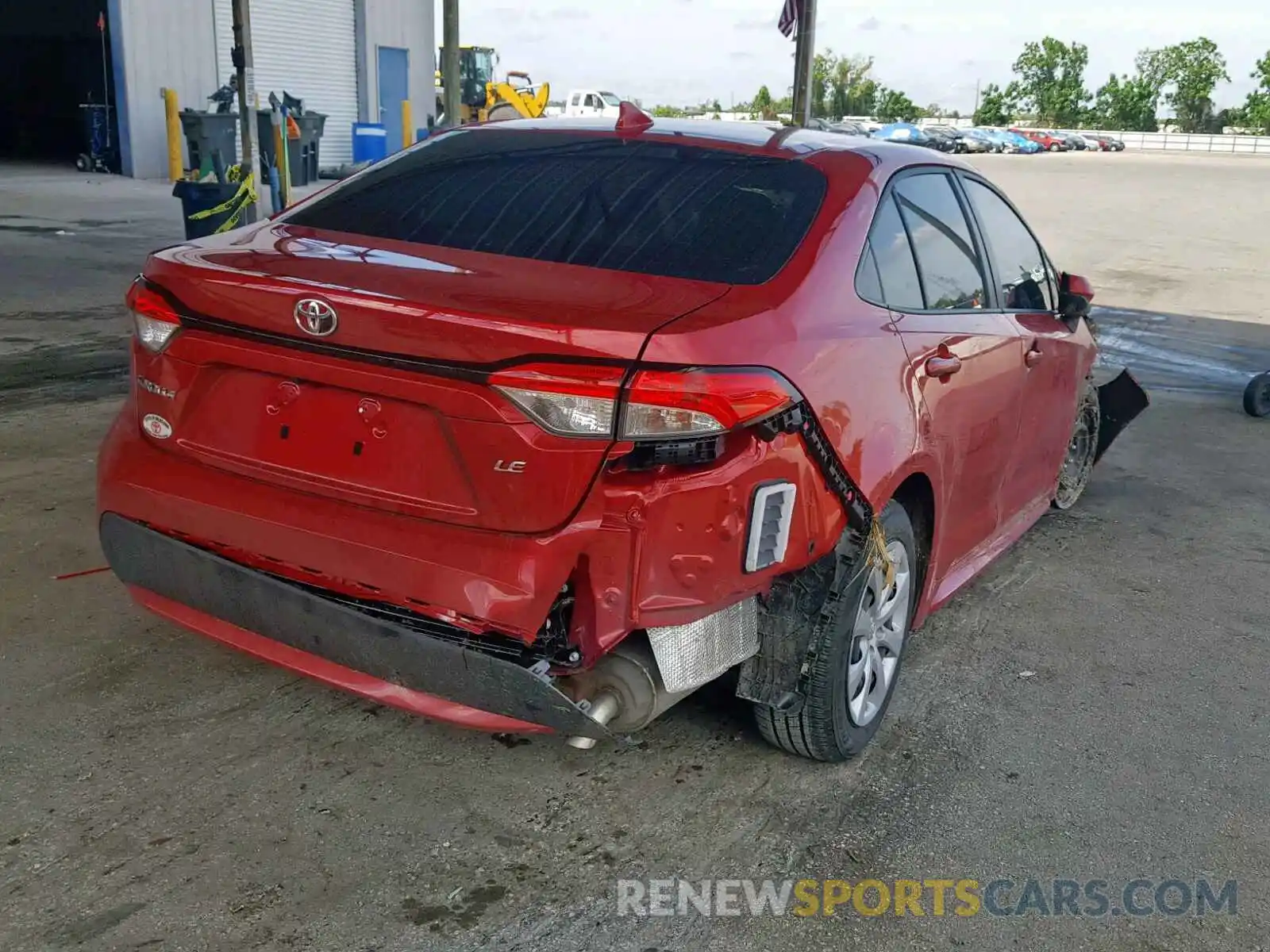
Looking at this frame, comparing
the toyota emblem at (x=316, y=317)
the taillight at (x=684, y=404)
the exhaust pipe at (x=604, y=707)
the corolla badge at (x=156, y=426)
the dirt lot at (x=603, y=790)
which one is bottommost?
Result: the dirt lot at (x=603, y=790)

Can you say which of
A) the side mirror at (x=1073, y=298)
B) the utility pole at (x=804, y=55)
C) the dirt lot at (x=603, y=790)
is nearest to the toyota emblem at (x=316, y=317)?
the dirt lot at (x=603, y=790)

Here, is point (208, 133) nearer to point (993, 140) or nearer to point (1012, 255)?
point (1012, 255)

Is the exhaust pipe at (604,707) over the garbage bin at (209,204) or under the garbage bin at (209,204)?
under

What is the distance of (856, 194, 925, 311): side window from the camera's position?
10.7ft

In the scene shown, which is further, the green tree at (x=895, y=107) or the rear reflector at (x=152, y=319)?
the green tree at (x=895, y=107)

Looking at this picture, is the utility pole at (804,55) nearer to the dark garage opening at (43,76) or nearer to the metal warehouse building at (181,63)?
the metal warehouse building at (181,63)

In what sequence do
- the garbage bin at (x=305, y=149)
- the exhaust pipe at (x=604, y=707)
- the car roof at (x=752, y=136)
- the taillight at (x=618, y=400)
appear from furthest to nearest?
the garbage bin at (x=305, y=149) → the car roof at (x=752, y=136) → the exhaust pipe at (x=604, y=707) → the taillight at (x=618, y=400)

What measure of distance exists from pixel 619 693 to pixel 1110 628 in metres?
2.53

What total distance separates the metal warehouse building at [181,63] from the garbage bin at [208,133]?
2.30 metres

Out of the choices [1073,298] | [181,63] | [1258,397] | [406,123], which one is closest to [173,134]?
[181,63]

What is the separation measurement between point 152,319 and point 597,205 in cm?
122

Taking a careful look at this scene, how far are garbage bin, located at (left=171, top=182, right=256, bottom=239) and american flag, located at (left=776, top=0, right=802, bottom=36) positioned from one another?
6.15m

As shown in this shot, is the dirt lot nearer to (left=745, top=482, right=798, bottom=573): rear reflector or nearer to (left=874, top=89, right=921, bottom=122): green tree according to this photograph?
(left=745, top=482, right=798, bottom=573): rear reflector

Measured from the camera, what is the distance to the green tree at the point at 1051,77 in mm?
108688
